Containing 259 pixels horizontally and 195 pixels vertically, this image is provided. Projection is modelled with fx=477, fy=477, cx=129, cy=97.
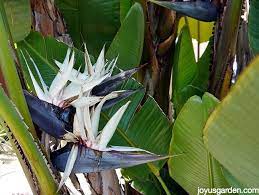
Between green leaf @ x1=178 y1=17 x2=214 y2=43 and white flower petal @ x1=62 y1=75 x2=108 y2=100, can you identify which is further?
green leaf @ x1=178 y1=17 x2=214 y2=43

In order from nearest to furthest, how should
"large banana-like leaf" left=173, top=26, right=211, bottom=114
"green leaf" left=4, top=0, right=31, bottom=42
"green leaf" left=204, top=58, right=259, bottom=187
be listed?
"green leaf" left=204, top=58, right=259, bottom=187 < "green leaf" left=4, top=0, right=31, bottom=42 < "large banana-like leaf" left=173, top=26, right=211, bottom=114

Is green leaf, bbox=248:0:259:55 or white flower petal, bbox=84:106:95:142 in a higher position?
green leaf, bbox=248:0:259:55

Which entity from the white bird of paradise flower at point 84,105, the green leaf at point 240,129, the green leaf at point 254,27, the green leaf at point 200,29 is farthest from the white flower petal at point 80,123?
the green leaf at point 200,29

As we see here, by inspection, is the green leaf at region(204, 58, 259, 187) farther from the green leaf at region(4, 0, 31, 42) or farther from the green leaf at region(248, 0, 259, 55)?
the green leaf at region(4, 0, 31, 42)

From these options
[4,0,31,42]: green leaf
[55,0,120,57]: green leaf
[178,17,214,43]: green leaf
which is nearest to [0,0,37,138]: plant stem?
[4,0,31,42]: green leaf

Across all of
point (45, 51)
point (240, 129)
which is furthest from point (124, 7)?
point (240, 129)

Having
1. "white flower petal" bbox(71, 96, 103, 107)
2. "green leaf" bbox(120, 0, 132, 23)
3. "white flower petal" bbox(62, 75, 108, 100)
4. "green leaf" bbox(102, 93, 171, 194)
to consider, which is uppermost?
"green leaf" bbox(120, 0, 132, 23)

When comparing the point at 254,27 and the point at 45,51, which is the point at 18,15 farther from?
the point at 254,27
